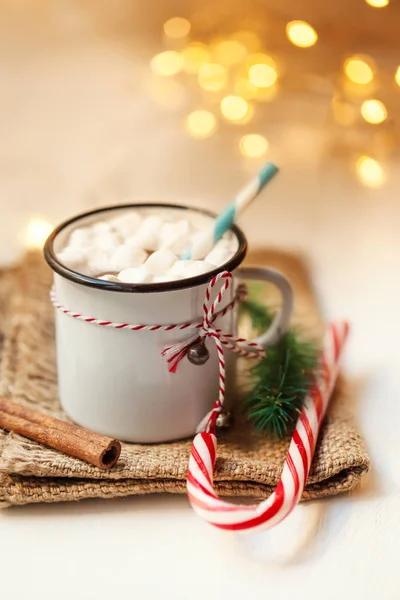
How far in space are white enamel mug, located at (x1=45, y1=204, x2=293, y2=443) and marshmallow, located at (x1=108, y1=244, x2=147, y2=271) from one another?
0.18 feet

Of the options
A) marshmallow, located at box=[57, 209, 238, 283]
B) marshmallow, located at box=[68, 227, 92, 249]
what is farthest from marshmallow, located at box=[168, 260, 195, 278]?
marshmallow, located at box=[68, 227, 92, 249]

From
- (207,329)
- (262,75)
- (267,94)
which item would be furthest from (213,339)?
(267,94)

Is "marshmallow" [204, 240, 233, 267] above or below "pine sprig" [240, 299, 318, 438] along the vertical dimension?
above

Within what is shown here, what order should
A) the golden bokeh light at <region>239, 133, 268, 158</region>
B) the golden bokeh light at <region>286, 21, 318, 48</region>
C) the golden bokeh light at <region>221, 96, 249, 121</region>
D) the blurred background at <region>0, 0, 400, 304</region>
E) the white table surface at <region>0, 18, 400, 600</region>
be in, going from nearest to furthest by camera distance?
the white table surface at <region>0, 18, 400, 600</region> < the golden bokeh light at <region>286, 21, 318, 48</region> < the blurred background at <region>0, 0, 400, 304</region> < the golden bokeh light at <region>221, 96, 249, 121</region> < the golden bokeh light at <region>239, 133, 268, 158</region>

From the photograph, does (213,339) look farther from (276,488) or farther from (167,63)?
(167,63)

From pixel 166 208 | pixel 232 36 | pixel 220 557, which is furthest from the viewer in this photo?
pixel 232 36

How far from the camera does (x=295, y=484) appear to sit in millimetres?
697

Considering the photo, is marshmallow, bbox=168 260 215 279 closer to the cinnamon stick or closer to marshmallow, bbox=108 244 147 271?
marshmallow, bbox=108 244 147 271

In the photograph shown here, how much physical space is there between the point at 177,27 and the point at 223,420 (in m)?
0.78

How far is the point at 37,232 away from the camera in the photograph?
53.6 inches

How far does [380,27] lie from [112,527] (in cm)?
83

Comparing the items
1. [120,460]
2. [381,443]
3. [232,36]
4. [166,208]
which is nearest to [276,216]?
[232,36]

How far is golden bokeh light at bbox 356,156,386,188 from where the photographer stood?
4.13 feet

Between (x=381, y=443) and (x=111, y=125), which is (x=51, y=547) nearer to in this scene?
(x=381, y=443)
